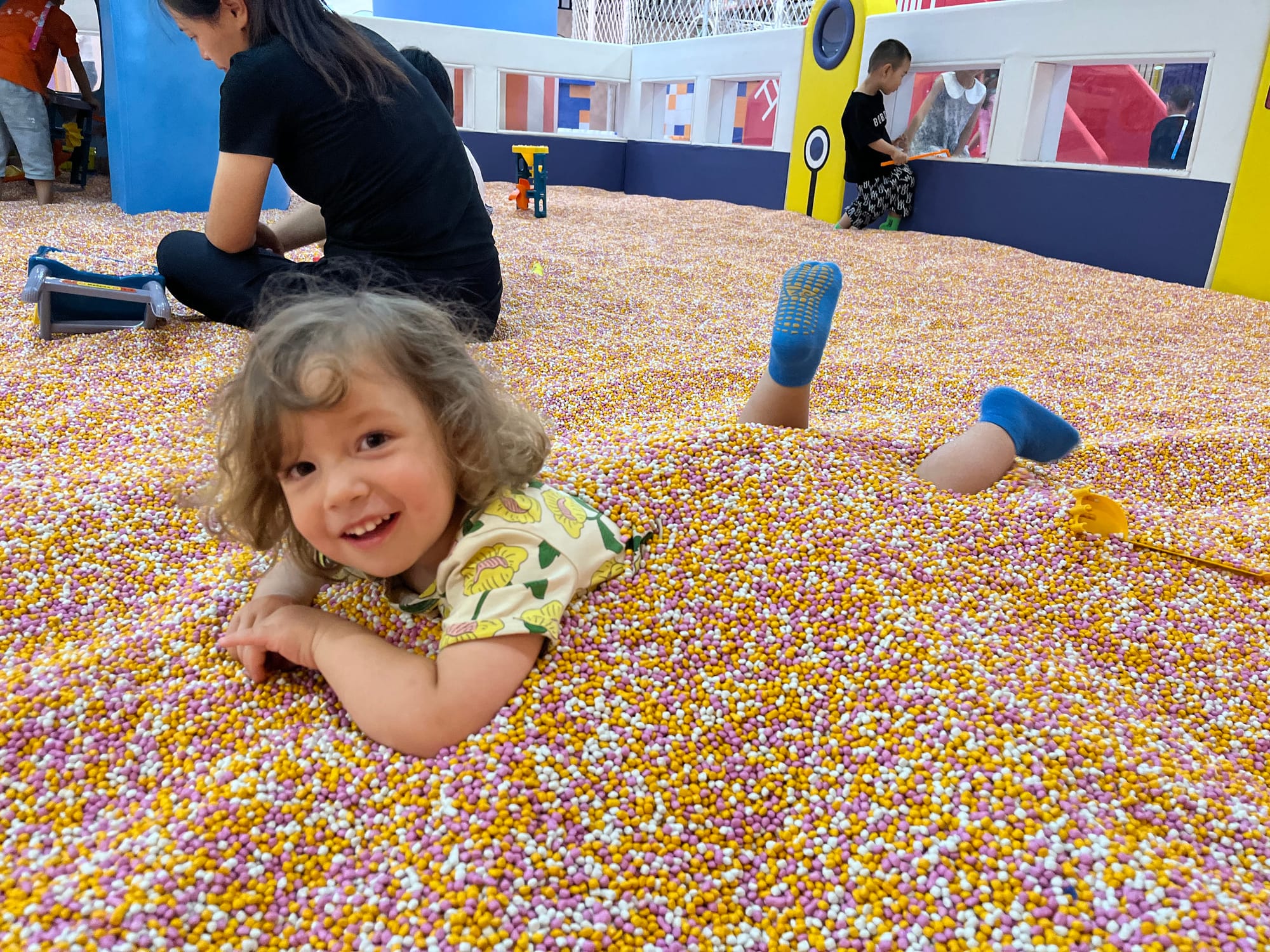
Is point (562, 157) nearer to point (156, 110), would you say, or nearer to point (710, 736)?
point (156, 110)

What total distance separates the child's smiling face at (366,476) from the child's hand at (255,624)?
124 millimetres

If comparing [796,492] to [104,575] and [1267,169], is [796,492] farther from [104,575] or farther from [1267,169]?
[1267,169]

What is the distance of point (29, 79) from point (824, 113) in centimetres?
373

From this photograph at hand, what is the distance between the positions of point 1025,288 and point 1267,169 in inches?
36.8

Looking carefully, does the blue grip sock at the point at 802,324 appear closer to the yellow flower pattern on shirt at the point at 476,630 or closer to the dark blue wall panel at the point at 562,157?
the yellow flower pattern on shirt at the point at 476,630

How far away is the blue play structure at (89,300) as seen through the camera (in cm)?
185

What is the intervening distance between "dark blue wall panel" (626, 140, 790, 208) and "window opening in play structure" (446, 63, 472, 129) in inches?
47.1

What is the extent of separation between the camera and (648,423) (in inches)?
55.5

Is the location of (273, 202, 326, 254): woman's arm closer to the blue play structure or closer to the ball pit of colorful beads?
the blue play structure

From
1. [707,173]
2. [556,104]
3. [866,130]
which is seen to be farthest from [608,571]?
[556,104]

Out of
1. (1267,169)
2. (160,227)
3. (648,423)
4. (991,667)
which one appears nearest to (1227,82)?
(1267,169)

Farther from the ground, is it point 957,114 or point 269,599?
point 957,114

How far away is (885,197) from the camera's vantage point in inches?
175

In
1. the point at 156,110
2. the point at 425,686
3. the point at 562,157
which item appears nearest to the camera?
the point at 425,686
